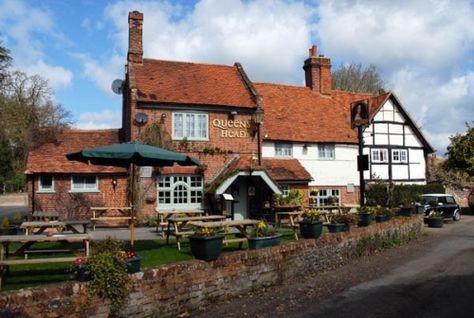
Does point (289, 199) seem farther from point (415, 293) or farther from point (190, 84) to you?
point (415, 293)

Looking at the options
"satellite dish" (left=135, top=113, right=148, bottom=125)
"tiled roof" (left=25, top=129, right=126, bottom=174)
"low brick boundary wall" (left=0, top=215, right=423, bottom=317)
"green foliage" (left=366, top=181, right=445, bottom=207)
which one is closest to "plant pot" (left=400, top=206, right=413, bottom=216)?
"green foliage" (left=366, top=181, right=445, bottom=207)

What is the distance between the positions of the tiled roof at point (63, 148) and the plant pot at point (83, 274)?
14216 millimetres

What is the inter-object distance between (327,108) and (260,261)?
70.1 ft

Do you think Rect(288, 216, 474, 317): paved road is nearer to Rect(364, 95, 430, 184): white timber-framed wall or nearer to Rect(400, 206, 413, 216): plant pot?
Rect(400, 206, 413, 216): plant pot

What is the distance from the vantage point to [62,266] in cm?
919

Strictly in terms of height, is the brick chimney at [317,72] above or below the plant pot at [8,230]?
above

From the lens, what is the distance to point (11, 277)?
817cm

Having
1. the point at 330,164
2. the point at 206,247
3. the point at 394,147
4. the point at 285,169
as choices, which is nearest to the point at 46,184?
the point at 285,169

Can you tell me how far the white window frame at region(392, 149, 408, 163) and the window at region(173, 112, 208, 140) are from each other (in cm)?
1451

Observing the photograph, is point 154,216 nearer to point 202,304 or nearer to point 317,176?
point 317,176

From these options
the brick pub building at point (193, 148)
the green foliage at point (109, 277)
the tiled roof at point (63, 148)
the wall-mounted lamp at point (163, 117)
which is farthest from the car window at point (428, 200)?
the green foliage at point (109, 277)

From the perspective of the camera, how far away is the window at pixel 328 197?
26500 millimetres

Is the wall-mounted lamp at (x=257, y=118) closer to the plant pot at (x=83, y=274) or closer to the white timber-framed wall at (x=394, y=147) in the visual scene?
→ the white timber-framed wall at (x=394, y=147)

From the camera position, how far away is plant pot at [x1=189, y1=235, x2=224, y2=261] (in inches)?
330
